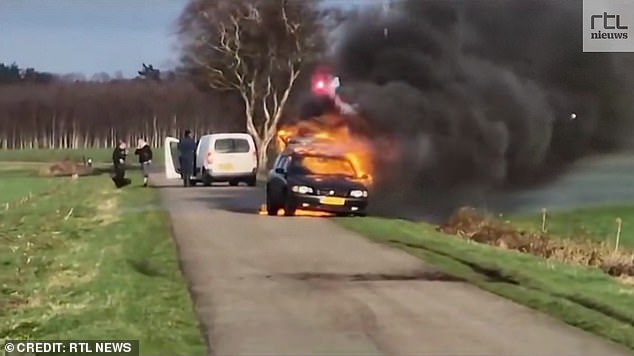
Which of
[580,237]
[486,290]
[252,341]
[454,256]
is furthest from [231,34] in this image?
[252,341]

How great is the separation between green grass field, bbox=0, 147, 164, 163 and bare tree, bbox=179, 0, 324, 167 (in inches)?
113

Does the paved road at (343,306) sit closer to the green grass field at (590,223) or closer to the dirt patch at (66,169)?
the green grass field at (590,223)

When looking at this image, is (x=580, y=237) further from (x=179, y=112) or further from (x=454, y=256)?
(x=179, y=112)

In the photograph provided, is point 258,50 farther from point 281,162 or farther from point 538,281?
point 538,281

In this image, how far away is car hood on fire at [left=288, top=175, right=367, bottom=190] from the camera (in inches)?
840

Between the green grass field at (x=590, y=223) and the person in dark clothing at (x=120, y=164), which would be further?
the person in dark clothing at (x=120, y=164)

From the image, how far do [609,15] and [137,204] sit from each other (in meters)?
11.9

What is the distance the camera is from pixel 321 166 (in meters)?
22.2

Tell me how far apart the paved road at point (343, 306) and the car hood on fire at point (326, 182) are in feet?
14.9

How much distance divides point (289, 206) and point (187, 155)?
7773mm

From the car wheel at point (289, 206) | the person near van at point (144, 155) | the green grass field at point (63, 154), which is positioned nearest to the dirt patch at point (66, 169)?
the green grass field at point (63, 154)

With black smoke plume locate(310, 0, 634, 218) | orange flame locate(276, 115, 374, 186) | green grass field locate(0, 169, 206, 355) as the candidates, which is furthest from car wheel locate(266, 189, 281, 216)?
black smoke plume locate(310, 0, 634, 218)

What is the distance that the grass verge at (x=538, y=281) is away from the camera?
10.1 m

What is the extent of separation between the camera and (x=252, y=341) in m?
8.57
